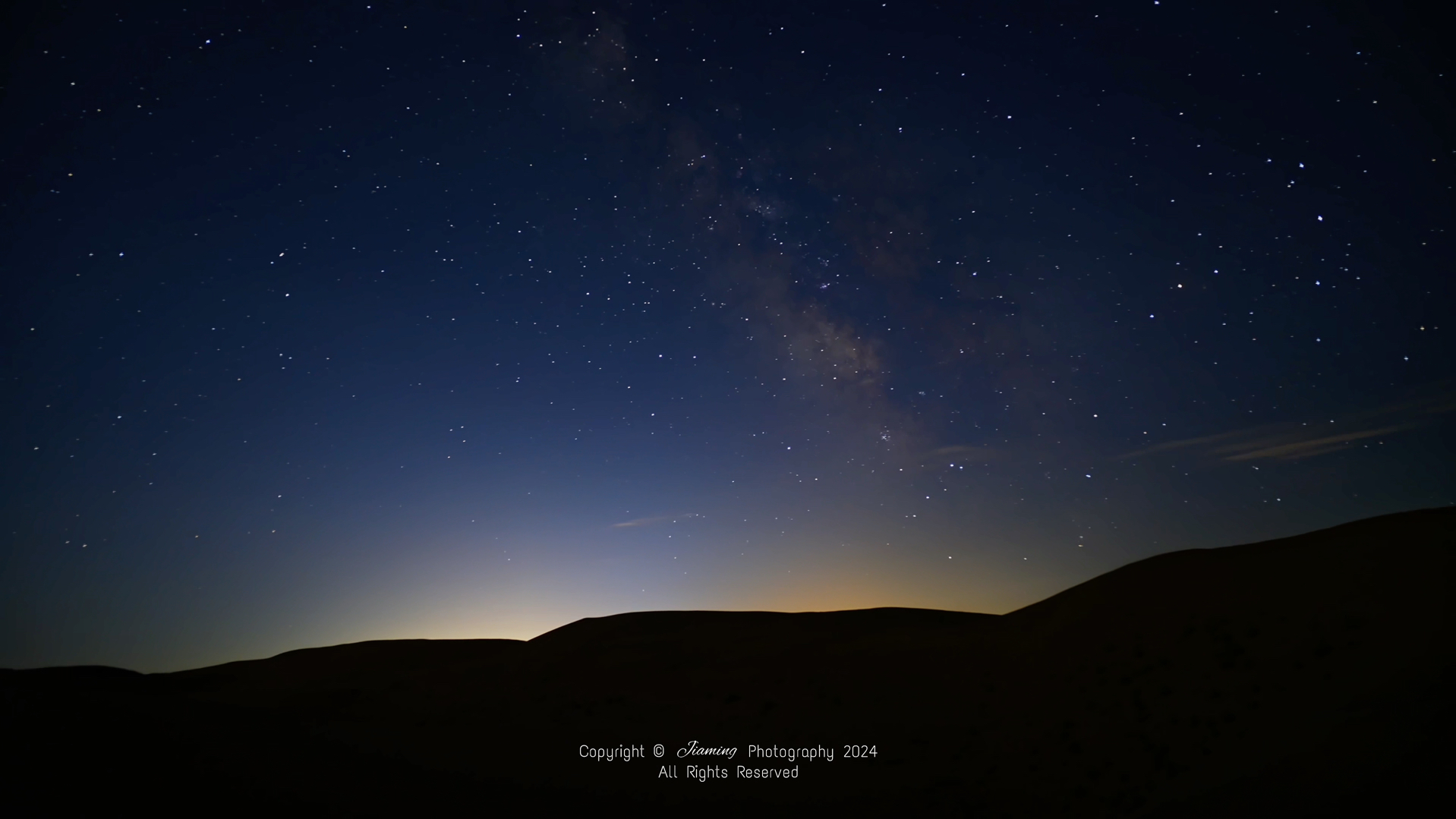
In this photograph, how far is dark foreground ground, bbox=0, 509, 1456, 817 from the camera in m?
7.68

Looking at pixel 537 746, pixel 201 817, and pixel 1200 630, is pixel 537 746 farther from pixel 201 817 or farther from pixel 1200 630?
pixel 1200 630

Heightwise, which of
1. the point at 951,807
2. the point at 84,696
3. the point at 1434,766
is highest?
the point at 84,696

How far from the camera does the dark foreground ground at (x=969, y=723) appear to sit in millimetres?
7684

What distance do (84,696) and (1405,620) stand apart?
2316 cm

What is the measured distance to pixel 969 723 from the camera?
514 inches

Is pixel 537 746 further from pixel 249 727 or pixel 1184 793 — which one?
pixel 1184 793

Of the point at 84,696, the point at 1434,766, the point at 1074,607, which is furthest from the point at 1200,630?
the point at 84,696

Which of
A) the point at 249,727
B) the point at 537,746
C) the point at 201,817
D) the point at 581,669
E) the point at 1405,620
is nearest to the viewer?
the point at 201,817

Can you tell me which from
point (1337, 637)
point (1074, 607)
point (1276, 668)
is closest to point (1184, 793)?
point (1276, 668)

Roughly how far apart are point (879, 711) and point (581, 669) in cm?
1091

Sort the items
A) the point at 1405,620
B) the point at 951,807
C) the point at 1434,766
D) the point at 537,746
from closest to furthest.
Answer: the point at 1434,766 → the point at 951,807 → the point at 1405,620 → the point at 537,746

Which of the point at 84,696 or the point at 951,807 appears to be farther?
the point at 84,696

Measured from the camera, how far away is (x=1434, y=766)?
5.27m

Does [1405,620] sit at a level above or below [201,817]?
above
